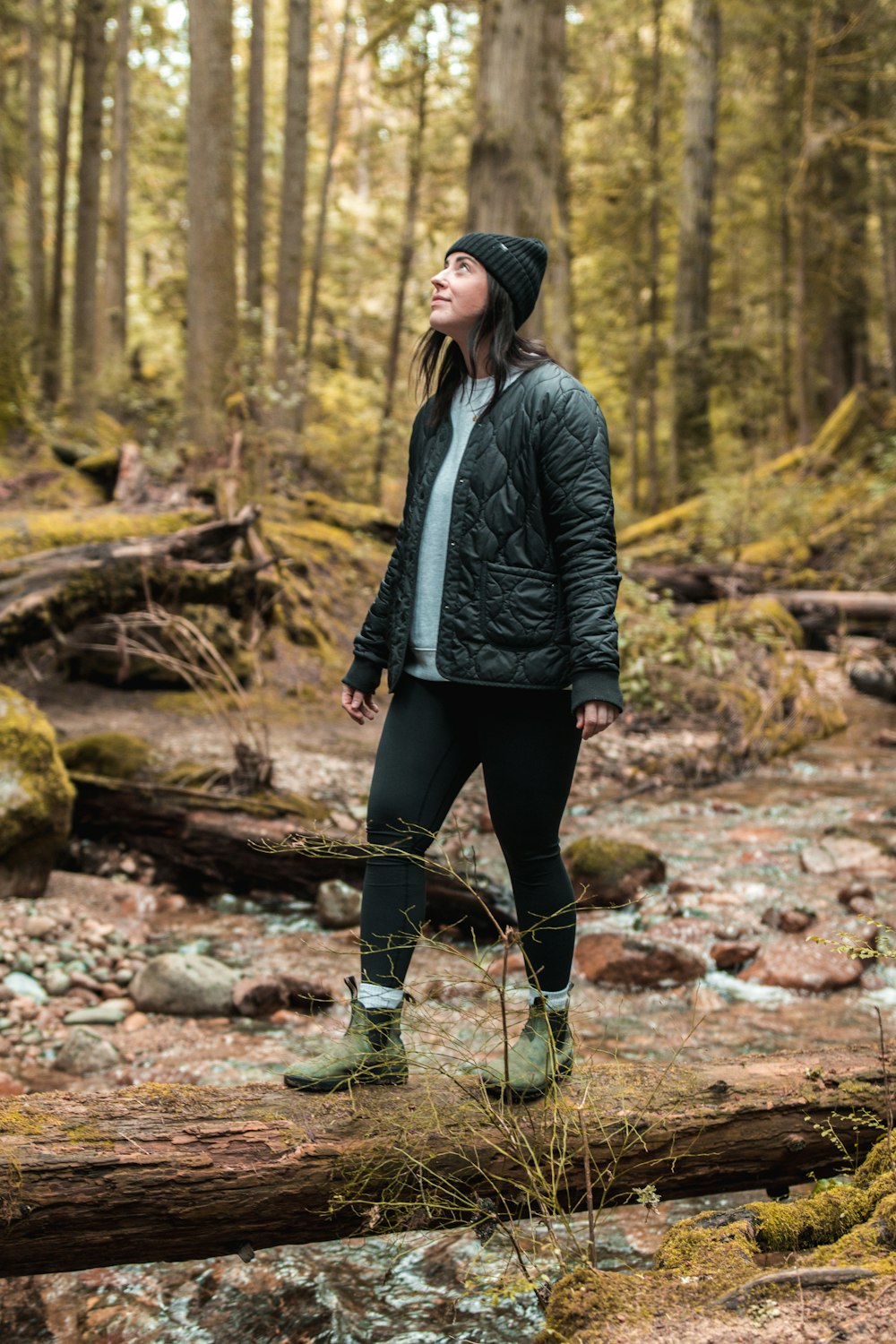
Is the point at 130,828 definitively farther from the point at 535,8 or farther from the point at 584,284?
the point at 584,284

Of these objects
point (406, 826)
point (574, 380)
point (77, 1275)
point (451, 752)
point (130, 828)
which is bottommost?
point (77, 1275)

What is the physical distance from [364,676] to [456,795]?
50cm

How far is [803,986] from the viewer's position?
17.0ft

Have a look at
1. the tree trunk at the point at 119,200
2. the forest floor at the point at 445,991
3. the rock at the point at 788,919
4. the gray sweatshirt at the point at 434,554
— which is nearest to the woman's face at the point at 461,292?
the gray sweatshirt at the point at 434,554

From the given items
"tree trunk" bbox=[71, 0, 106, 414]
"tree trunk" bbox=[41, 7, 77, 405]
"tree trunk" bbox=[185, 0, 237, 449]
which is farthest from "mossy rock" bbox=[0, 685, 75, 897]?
"tree trunk" bbox=[41, 7, 77, 405]

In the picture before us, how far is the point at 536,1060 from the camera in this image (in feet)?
9.79

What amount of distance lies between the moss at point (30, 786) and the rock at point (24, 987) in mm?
746

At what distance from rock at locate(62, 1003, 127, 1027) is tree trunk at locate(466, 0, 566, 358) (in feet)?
20.9

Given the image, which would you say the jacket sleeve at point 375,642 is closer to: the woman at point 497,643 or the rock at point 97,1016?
the woman at point 497,643

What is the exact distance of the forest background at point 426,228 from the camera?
13445mm

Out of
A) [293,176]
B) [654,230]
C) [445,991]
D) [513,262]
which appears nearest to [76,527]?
[445,991]

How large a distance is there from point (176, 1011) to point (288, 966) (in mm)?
647

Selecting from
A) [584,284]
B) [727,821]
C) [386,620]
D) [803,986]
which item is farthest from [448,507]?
[584,284]

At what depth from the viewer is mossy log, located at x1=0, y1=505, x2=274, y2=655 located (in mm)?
6918
